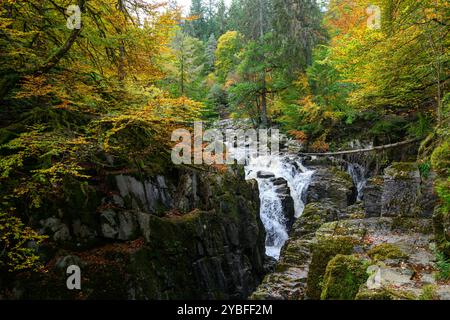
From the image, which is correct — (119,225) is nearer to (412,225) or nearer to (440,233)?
(440,233)

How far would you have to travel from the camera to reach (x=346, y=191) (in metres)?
15.1

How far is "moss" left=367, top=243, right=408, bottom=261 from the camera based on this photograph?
21.1 ft

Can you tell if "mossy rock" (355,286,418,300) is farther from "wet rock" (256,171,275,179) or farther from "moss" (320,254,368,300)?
"wet rock" (256,171,275,179)

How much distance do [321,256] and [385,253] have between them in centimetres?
130

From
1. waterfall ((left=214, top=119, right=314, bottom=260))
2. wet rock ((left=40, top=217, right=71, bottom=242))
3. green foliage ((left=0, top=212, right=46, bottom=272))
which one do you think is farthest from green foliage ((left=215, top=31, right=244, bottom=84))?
green foliage ((left=0, top=212, right=46, bottom=272))

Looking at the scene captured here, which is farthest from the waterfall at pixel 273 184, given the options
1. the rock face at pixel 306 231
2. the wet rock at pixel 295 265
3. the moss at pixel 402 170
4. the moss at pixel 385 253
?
the moss at pixel 385 253

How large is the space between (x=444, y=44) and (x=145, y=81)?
8151 millimetres

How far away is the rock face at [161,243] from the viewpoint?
777cm

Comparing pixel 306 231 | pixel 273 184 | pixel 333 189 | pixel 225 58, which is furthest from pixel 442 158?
pixel 225 58

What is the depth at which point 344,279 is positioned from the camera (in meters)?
5.58

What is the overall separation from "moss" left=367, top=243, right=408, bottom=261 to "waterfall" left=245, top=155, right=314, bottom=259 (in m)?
8.44

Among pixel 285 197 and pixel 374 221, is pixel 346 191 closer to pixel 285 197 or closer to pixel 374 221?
pixel 285 197

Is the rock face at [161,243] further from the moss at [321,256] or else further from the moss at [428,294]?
the moss at [428,294]

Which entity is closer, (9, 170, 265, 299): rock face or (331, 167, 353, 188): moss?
(9, 170, 265, 299): rock face
